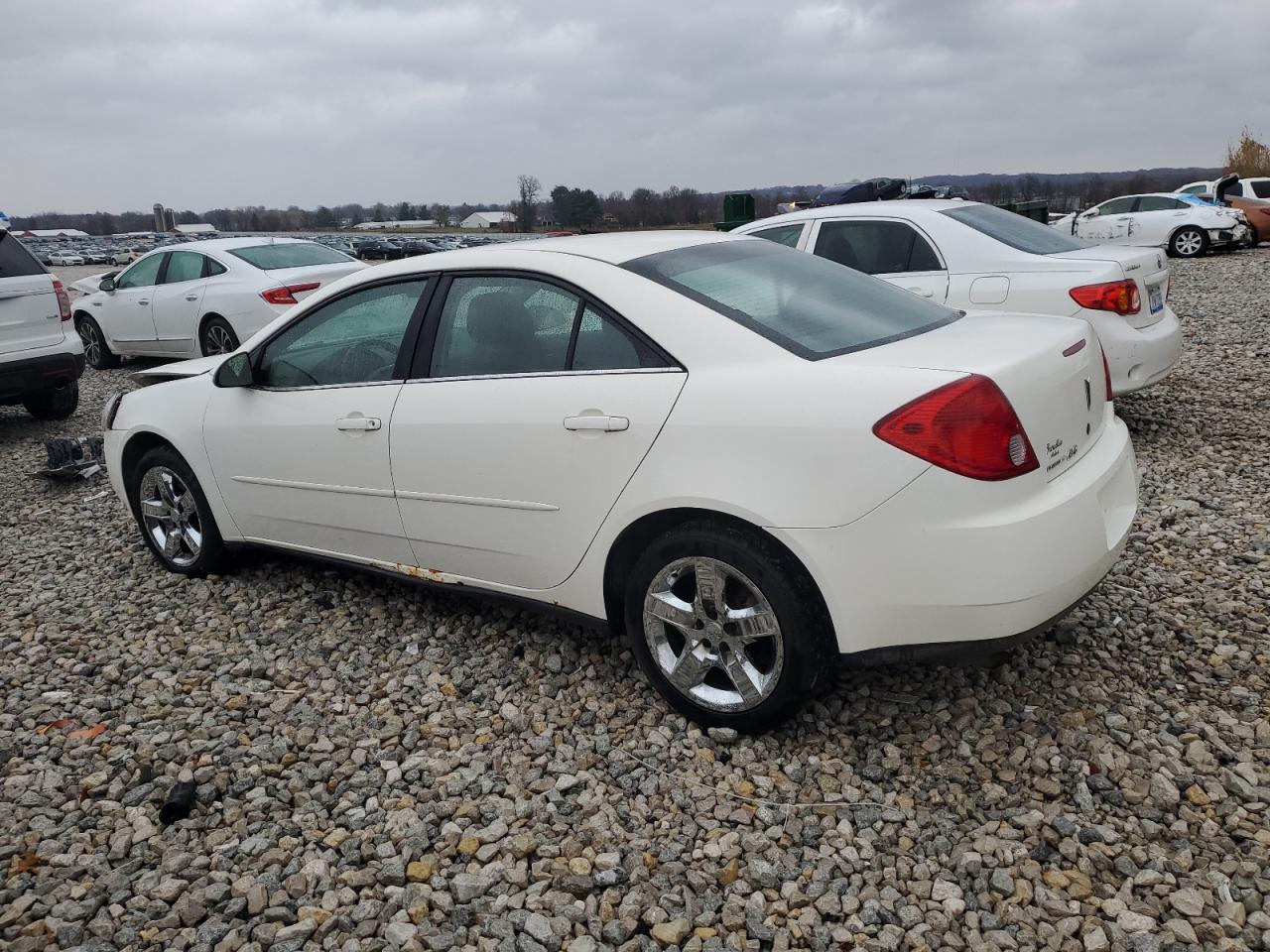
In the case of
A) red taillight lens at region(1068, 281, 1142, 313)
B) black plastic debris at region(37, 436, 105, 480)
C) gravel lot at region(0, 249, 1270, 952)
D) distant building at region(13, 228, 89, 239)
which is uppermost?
distant building at region(13, 228, 89, 239)

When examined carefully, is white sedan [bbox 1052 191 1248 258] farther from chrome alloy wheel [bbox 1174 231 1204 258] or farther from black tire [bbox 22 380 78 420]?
black tire [bbox 22 380 78 420]

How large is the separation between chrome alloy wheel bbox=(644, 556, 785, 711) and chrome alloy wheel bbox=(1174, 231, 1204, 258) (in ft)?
67.8

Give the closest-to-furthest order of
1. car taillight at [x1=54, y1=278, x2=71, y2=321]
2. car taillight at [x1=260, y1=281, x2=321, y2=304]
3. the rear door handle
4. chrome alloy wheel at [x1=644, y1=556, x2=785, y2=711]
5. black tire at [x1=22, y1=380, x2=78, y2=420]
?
1. chrome alloy wheel at [x1=644, y1=556, x2=785, y2=711]
2. the rear door handle
3. car taillight at [x1=54, y1=278, x2=71, y2=321]
4. black tire at [x1=22, y1=380, x2=78, y2=420]
5. car taillight at [x1=260, y1=281, x2=321, y2=304]

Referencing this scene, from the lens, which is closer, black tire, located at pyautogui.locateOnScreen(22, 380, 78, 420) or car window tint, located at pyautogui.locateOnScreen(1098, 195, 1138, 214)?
black tire, located at pyautogui.locateOnScreen(22, 380, 78, 420)

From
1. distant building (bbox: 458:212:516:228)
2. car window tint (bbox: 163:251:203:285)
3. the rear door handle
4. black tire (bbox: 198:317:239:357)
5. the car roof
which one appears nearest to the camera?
the rear door handle

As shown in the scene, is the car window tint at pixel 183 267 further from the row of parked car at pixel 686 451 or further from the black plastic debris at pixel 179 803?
the black plastic debris at pixel 179 803

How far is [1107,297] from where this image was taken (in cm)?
585

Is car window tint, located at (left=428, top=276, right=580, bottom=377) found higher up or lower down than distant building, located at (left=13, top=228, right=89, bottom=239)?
lower down

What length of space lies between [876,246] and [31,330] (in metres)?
6.92

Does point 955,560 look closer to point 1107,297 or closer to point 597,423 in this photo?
point 597,423

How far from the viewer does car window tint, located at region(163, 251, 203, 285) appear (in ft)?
36.6

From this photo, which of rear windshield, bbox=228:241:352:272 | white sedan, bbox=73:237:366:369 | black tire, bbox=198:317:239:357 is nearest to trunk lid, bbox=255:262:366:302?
white sedan, bbox=73:237:366:369

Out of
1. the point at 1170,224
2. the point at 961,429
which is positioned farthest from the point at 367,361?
the point at 1170,224

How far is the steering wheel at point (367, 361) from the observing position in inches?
151
